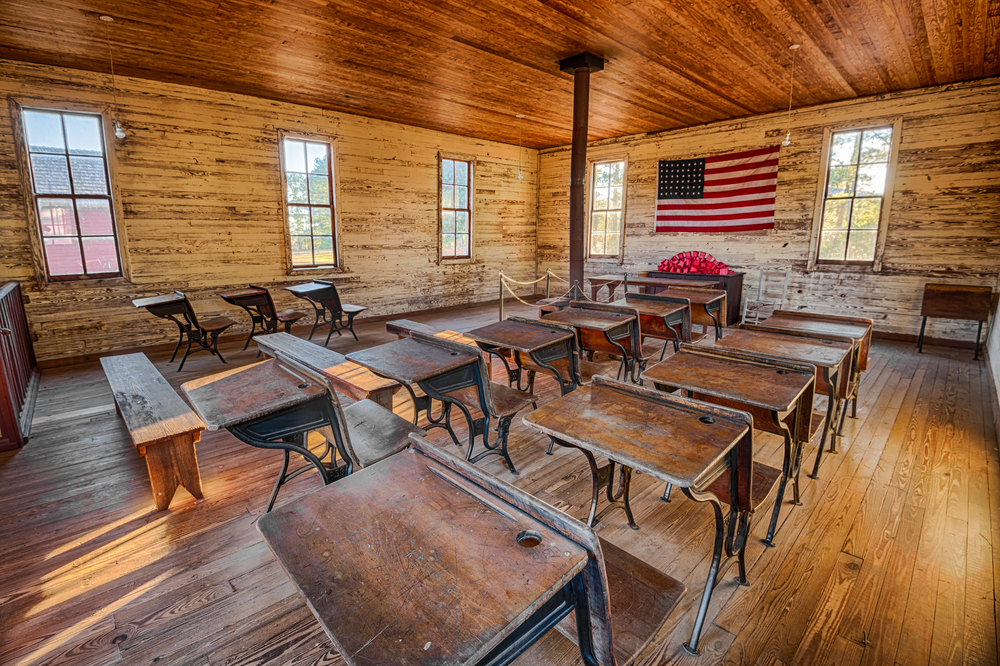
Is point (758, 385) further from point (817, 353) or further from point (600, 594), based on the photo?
point (600, 594)

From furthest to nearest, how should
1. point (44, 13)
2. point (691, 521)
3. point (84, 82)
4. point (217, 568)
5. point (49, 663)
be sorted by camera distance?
point (84, 82), point (44, 13), point (691, 521), point (217, 568), point (49, 663)

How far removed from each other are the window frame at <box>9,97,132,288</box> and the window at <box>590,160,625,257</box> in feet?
26.6

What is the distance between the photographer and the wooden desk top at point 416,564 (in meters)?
0.80

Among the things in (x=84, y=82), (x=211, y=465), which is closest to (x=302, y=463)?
(x=211, y=465)

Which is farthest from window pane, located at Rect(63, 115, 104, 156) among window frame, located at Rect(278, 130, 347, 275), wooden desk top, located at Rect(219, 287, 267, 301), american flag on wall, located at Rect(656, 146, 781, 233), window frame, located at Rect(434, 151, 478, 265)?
american flag on wall, located at Rect(656, 146, 781, 233)

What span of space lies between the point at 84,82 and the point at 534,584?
7.44 m

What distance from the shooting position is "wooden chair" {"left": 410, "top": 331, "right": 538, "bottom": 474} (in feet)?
8.64

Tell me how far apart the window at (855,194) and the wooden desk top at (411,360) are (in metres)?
7.13

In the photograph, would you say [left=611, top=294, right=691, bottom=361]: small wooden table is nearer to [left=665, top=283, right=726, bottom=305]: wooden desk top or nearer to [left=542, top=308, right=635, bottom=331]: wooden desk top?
[left=665, top=283, right=726, bottom=305]: wooden desk top

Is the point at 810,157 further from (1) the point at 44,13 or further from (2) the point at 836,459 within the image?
(1) the point at 44,13

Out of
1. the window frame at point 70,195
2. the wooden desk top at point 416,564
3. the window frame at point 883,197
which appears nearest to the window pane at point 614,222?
the window frame at point 883,197

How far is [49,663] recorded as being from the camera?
170cm

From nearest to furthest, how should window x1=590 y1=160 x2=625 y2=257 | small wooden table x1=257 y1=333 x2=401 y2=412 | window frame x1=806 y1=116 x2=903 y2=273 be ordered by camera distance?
small wooden table x1=257 y1=333 x2=401 y2=412
window frame x1=806 y1=116 x2=903 y2=273
window x1=590 y1=160 x2=625 y2=257

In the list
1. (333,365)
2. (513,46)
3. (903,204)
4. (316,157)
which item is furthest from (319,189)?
(903,204)
